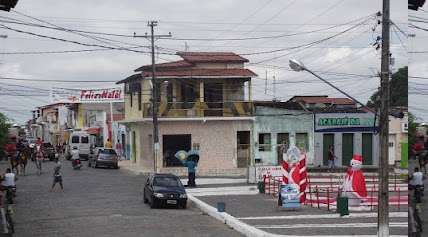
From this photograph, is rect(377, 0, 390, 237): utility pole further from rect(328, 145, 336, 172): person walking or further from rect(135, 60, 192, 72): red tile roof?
rect(135, 60, 192, 72): red tile roof

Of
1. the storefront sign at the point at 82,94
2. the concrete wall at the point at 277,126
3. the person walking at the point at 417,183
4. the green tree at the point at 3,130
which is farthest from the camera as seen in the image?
the concrete wall at the point at 277,126

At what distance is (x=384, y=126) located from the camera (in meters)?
9.75

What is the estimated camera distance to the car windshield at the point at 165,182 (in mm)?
25391

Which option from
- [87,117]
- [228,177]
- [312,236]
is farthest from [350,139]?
[87,117]

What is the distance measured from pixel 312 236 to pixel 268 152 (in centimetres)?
1807

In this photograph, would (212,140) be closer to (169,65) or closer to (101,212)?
(169,65)

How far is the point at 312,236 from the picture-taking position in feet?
52.4

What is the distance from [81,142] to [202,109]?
61.1ft

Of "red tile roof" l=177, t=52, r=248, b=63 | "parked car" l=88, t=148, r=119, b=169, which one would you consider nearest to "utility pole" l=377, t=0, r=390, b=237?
"red tile roof" l=177, t=52, r=248, b=63

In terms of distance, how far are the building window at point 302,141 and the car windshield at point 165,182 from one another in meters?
4.62

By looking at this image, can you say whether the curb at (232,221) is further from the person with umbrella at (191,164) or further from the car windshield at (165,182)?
the person with umbrella at (191,164)

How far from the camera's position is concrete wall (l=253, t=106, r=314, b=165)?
2212 centimetres

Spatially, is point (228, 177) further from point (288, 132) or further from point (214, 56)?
point (214, 56)

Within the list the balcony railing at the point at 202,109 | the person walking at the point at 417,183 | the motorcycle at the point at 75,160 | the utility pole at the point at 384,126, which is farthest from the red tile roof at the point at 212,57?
the motorcycle at the point at 75,160
